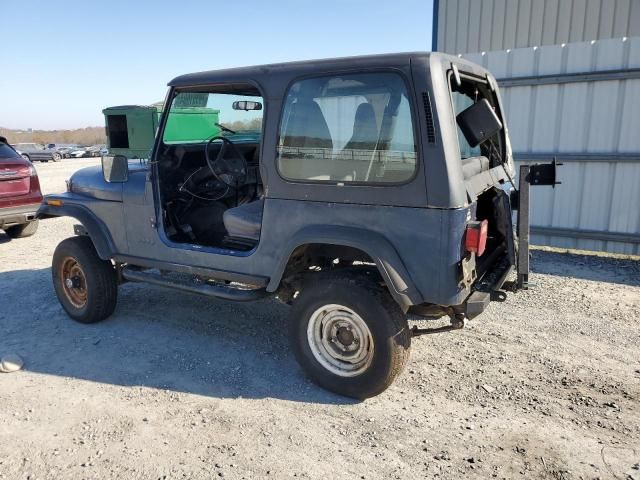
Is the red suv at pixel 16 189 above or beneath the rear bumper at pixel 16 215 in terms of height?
above

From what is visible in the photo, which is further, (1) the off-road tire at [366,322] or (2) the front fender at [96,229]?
(2) the front fender at [96,229]

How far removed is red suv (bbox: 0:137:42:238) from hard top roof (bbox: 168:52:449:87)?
4.93 meters

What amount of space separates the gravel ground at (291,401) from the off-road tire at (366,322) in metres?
0.13

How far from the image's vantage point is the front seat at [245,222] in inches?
145

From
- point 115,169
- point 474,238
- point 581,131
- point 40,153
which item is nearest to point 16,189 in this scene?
point 115,169

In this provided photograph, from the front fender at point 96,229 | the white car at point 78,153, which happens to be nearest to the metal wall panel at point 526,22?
the front fender at point 96,229

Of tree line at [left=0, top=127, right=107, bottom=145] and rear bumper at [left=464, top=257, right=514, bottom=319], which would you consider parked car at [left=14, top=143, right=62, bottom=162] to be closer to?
tree line at [left=0, top=127, right=107, bottom=145]

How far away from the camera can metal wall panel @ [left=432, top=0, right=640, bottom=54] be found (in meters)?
9.09

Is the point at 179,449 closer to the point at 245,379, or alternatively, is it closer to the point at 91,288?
the point at 245,379

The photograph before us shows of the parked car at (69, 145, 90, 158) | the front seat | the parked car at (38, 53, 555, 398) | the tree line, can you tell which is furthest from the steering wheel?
the tree line

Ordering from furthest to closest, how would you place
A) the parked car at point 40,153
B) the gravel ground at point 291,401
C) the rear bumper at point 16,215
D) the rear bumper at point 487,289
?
→ the parked car at point 40,153, the rear bumper at point 16,215, the rear bumper at point 487,289, the gravel ground at point 291,401

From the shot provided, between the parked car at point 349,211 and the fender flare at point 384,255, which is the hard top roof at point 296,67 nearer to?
the parked car at point 349,211

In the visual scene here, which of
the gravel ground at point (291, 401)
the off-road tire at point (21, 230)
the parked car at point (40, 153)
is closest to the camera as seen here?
the gravel ground at point (291, 401)

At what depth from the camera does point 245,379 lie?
3568 mm
